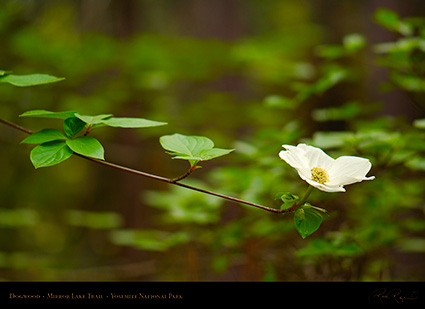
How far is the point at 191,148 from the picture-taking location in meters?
0.58

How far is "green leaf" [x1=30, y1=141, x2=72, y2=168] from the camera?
1.70 ft

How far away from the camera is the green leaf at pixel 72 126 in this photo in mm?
588

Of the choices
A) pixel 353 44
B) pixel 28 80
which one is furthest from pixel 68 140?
pixel 353 44

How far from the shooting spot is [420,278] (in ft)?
4.54

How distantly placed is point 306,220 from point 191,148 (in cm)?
22

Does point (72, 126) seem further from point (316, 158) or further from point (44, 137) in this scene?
point (316, 158)

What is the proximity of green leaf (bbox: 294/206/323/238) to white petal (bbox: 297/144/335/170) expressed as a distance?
75 millimetres

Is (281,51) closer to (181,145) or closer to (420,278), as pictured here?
(420,278)

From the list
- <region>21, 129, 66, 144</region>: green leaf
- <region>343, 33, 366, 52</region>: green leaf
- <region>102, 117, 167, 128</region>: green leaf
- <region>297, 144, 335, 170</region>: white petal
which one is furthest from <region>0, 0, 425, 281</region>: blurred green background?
<region>21, 129, 66, 144</region>: green leaf

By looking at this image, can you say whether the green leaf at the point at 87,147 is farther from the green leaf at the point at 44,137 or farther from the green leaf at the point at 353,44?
the green leaf at the point at 353,44

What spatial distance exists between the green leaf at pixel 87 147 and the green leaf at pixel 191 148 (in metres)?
0.10

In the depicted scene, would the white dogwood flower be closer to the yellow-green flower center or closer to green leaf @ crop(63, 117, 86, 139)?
the yellow-green flower center
